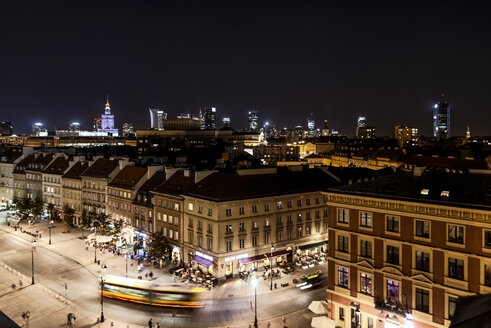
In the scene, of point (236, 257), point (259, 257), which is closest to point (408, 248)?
point (236, 257)

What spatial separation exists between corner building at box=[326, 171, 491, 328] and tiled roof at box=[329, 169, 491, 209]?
7cm

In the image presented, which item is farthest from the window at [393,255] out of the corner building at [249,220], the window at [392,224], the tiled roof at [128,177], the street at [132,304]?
the tiled roof at [128,177]

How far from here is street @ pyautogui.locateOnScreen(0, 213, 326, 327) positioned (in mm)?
44406

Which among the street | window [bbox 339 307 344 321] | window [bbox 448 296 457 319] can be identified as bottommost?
the street

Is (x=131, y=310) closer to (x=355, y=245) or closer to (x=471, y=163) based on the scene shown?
(x=355, y=245)

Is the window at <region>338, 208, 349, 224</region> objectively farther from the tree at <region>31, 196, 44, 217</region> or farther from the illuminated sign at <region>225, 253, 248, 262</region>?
the tree at <region>31, 196, 44, 217</region>

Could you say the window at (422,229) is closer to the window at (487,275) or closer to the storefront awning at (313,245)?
the window at (487,275)

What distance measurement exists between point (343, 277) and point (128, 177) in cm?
5545

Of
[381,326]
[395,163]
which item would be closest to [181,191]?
[381,326]

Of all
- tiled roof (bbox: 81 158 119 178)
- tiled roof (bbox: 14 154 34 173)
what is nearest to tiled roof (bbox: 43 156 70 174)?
tiled roof (bbox: 81 158 119 178)

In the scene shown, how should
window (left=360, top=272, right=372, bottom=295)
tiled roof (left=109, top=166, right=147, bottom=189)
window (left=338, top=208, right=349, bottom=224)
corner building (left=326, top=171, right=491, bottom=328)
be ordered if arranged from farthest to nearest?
tiled roof (left=109, top=166, right=147, bottom=189) → window (left=338, top=208, right=349, bottom=224) → window (left=360, top=272, right=372, bottom=295) → corner building (left=326, top=171, right=491, bottom=328)

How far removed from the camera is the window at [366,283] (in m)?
38.4

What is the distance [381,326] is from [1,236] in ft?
258

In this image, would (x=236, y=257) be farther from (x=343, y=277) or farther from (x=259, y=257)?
(x=343, y=277)
